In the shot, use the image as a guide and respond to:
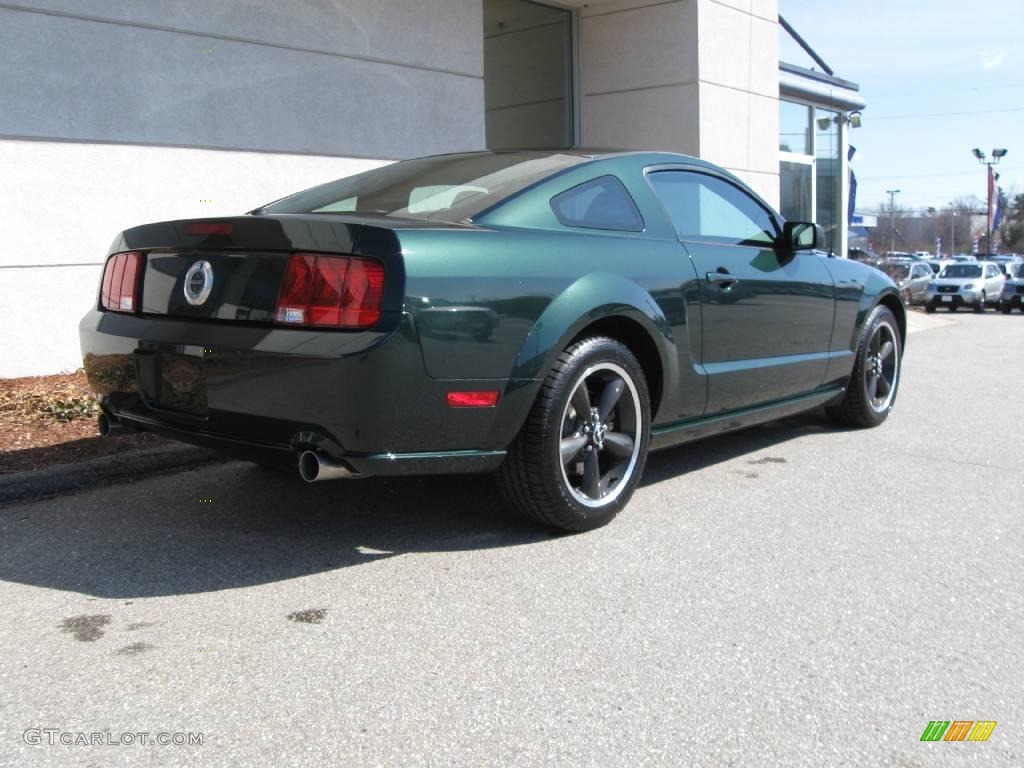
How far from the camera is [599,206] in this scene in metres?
4.23

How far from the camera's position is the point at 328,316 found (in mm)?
3270

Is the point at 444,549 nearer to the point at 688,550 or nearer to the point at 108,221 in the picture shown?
the point at 688,550

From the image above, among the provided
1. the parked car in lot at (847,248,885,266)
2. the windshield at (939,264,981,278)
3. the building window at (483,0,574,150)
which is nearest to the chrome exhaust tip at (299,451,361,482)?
the parked car in lot at (847,248,885,266)

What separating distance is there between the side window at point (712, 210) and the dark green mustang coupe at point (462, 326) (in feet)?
0.06

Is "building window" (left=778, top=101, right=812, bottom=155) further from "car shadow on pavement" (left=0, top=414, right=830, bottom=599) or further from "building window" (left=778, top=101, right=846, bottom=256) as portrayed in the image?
"car shadow on pavement" (left=0, top=414, right=830, bottom=599)

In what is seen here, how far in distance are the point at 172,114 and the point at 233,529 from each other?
4.50 meters

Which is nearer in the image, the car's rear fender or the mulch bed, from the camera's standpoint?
the car's rear fender

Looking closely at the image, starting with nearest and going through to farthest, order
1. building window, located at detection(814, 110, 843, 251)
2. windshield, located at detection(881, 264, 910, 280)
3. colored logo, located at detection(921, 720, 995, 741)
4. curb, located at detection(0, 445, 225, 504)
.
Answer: colored logo, located at detection(921, 720, 995, 741) → curb, located at detection(0, 445, 225, 504) → building window, located at detection(814, 110, 843, 251) → windshield, located at detection(881, 264, 910, 280)

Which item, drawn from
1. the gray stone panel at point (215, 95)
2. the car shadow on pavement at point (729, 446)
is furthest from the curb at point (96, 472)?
the gray stone panel at point (215, 95)

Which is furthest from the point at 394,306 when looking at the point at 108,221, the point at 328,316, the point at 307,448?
the point at 108,221

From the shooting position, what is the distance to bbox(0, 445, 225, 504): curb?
4504mm

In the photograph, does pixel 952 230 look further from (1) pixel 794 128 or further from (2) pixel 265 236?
(2) pixel 265 236

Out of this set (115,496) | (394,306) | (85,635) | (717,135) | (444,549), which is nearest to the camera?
(85,635)

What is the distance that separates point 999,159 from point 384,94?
183 ft
